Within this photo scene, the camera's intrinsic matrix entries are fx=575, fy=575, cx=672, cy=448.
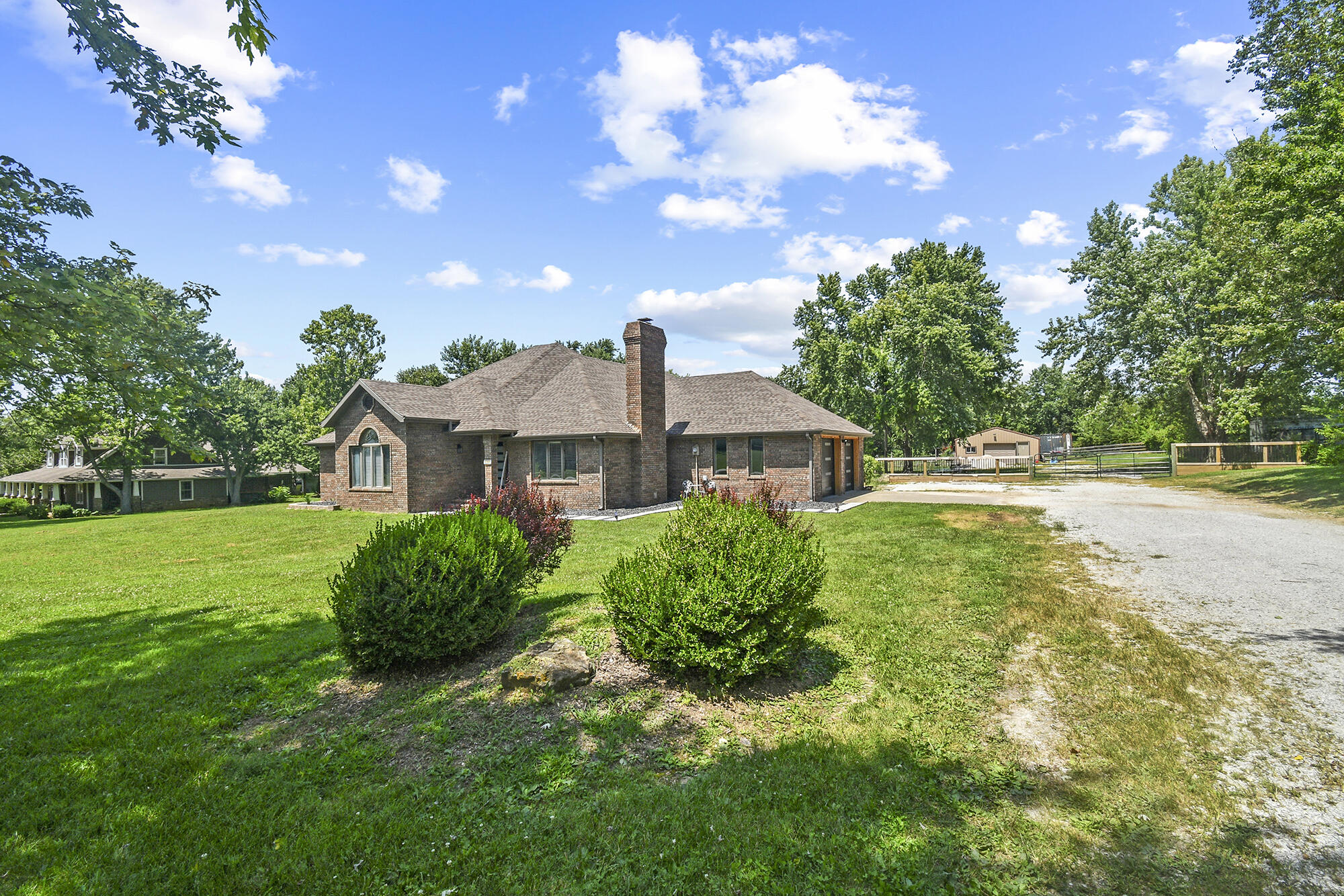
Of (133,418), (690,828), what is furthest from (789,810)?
(133,418)

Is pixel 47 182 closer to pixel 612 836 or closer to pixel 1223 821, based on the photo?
pixel 612 836

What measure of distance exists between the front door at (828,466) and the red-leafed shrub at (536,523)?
56.2 feet

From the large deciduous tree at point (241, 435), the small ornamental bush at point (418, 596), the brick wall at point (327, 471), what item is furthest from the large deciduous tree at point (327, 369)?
the small ornamental bush at point (418, 596)

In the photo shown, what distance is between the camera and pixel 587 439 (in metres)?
22.7

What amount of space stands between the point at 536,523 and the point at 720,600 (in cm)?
406

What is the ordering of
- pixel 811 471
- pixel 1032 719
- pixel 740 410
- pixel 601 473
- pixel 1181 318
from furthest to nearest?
pixel 1181 318
pixel 740 410
pixel 811 471
pixel 601 473
pixel 1032 719

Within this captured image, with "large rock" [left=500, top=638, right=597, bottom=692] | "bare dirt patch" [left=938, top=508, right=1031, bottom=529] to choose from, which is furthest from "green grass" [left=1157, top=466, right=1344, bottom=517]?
"large rock" [left=500, top=638, right=597, bottom=692]

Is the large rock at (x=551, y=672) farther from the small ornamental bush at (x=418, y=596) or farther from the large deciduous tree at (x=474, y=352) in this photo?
the large deciduous tree at (x=474, y=352)

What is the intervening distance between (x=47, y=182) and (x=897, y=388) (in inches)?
1483

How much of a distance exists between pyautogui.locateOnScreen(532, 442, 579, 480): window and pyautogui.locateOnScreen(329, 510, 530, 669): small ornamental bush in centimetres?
1630

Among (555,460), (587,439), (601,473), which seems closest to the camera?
(601,473)

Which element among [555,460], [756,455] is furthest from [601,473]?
[756,455]

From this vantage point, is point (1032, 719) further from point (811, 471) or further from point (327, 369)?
point (327, 369)

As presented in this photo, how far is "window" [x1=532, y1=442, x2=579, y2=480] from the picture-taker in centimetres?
2311
